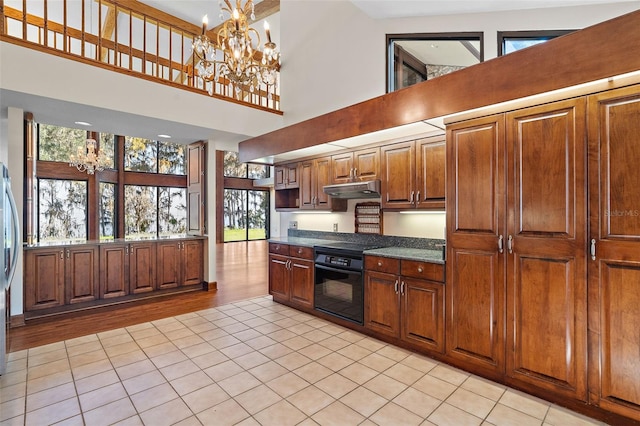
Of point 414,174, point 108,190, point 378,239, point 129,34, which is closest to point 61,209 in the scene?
point 108,190

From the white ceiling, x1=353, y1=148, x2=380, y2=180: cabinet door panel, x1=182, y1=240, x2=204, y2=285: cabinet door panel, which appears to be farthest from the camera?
x1=182, y1=240, x2=204, y2=285: cabinet door panel

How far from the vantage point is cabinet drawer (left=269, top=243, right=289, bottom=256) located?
14.4ft

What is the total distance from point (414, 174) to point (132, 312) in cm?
412

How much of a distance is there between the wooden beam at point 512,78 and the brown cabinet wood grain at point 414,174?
1.40ft

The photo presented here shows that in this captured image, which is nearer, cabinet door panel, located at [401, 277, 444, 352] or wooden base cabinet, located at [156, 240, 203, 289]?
cabinet door panel, located at [401, 277, 444, 352]

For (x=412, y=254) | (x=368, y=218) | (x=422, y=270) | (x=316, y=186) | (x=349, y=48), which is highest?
(x=349, y=48)

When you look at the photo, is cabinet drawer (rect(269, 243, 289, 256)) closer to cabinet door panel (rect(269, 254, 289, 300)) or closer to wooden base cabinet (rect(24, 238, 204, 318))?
cabinet door panel (rect(269, 254, 289, 300))

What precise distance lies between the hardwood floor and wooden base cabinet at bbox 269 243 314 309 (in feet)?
2.53

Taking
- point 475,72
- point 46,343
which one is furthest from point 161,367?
point 475,72

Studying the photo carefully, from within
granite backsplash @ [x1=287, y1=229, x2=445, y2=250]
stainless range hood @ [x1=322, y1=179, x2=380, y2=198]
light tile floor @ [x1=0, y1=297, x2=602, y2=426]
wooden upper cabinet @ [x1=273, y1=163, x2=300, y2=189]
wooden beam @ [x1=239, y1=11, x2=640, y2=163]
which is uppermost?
wooden beam @ [x1=239, y1=11, x2=640, y2=163]

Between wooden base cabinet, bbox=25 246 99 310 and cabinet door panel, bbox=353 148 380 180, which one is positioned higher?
cabinet door panel, bbox=353 148 380 180

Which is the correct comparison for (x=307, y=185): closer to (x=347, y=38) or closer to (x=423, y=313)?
(x=347, y=38)

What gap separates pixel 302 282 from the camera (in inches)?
164

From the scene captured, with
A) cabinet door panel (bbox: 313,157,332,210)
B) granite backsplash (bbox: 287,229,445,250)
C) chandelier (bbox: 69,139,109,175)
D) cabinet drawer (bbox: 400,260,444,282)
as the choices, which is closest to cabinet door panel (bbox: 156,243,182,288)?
granite backsplash (bbox: 287,229,445,250)
